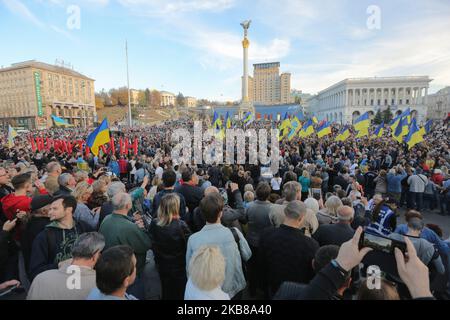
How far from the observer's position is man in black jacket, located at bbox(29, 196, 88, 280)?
2457mm

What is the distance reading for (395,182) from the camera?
8.05 m

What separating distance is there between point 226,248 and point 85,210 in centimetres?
216

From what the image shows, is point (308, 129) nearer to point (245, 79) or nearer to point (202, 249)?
point (202, 249)

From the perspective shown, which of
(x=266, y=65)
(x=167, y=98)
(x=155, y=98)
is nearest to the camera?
(x=155, y=98)

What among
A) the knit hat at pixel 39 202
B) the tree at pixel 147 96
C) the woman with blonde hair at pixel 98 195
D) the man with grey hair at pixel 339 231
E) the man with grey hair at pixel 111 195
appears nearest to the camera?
the knit hat at pixel 39 202

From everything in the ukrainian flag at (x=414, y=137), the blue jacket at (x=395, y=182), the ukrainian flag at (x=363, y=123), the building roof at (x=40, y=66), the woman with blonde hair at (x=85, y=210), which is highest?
the building roof at (x=40, y=66)

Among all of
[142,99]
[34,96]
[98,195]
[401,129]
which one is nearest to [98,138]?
[98,195]

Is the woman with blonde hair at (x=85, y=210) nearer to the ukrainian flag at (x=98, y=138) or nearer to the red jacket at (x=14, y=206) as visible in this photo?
the red jacket at (x=14, y=206)

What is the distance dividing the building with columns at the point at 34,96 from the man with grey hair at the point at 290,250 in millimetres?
74775

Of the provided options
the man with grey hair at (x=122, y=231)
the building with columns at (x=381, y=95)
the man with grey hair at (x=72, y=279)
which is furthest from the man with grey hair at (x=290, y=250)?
the building with columns at (x=381, y=95)

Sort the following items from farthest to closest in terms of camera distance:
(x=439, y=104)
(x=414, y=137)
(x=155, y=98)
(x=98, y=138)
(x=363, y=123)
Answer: (x=155, y=98), (x=439, y=104), (x=363, y=123), (x=414, y=137), (x=98, y=138)

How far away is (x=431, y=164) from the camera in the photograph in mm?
10547

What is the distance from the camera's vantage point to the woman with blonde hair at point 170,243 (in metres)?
2.88
